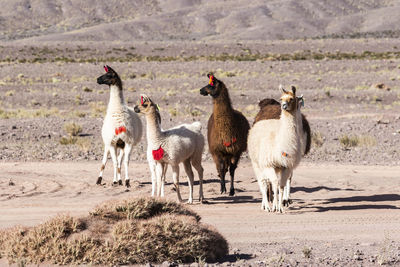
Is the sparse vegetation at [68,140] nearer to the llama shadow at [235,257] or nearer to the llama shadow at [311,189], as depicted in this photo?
the llama shadow at [311,189]

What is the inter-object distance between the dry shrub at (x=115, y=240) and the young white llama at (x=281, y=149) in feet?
10.6

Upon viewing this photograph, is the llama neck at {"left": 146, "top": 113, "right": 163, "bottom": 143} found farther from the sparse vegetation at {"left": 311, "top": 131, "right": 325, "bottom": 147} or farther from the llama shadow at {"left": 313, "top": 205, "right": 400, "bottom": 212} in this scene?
the sparse vegetation at {"left": 311, "top": 131, "right": 325, "bottom": 147}

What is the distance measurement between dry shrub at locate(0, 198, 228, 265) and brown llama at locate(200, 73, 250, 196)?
5.25 meters

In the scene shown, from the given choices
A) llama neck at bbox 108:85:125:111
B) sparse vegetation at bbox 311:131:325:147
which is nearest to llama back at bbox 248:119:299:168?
llama neck at bbox 108:85:125:111

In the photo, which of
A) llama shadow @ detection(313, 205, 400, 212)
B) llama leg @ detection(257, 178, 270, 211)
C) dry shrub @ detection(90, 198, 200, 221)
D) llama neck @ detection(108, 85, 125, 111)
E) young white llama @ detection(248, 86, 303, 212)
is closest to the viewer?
dry shrub @ detection(90, 198, 200, 221)

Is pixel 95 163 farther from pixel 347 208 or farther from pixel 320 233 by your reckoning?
pixel 320 233

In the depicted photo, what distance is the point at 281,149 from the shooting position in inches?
400

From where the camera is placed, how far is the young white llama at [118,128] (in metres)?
13.2

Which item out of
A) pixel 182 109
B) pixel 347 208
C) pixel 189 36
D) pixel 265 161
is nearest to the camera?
pixel 265 161

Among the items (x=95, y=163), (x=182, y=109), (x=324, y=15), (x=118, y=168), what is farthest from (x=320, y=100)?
(x=324, y=15)

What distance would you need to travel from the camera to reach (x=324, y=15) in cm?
14162

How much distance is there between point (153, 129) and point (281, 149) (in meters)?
2.09

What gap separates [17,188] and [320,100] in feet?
66.2

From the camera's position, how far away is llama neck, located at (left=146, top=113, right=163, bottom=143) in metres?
10.9
